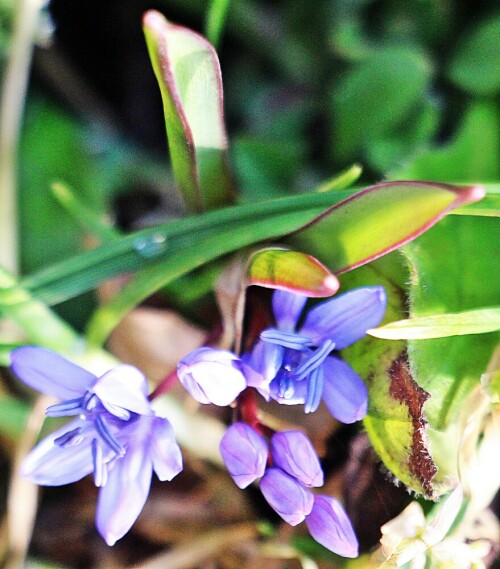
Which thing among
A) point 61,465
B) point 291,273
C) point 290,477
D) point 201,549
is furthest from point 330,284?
point 201,549

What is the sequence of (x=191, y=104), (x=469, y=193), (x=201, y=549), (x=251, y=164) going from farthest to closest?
(x=251, y=164) < (x=201, y=549) < (x=191, y=104) < (x=469, y=193)

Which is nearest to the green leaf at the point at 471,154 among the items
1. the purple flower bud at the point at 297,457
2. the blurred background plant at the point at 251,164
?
the blurred background plant at the point at 251,164

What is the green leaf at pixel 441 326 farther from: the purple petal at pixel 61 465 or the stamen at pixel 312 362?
the purple petal at pixel 61 465

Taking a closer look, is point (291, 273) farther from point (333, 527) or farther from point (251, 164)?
point (251, 164)

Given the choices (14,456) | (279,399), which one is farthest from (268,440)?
(14,456)

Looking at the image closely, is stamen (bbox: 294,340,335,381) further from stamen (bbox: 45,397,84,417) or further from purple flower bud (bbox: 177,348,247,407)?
stamen (bbox: 45,397,84,417)

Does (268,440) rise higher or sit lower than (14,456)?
higher

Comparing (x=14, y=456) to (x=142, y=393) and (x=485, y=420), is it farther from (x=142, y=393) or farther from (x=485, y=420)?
(x=485, y=420)
